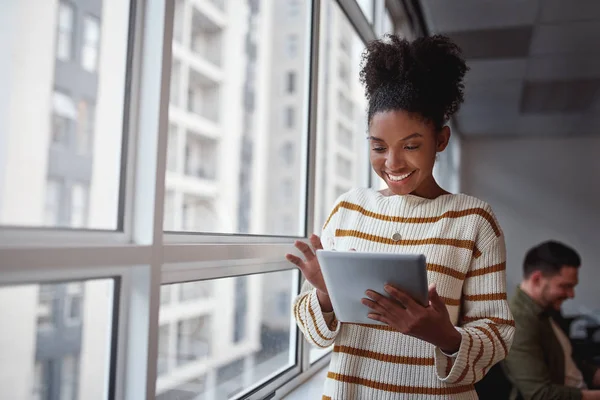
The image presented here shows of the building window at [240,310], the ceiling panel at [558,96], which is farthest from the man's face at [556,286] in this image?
the ceiling panel at [558,96]

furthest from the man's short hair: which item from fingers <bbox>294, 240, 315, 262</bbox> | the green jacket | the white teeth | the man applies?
fingers <bbox>294, 240, 315, 262</bbox>

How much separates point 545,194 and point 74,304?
20.1 feet

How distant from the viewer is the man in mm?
1749

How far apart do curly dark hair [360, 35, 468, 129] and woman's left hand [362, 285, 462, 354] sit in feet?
1.10

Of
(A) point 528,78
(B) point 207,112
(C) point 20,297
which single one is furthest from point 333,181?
(C) point 20,297

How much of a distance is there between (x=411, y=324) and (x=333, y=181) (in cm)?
239

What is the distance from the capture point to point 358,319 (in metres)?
0.88

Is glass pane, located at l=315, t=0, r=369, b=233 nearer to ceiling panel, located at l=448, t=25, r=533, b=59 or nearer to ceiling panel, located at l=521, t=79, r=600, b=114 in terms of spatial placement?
ceiling panel, located at l=448, t=25, r=533, b=59

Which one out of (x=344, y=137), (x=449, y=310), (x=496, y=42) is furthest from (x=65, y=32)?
(x=496, y=42)

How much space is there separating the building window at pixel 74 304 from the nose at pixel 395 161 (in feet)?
1.89

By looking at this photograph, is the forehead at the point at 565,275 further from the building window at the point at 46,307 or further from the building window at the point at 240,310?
the building window at the point at 46,307

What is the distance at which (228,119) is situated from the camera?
1.94 metres

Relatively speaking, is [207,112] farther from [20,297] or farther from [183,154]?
[20,297]

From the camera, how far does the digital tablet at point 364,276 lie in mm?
760
